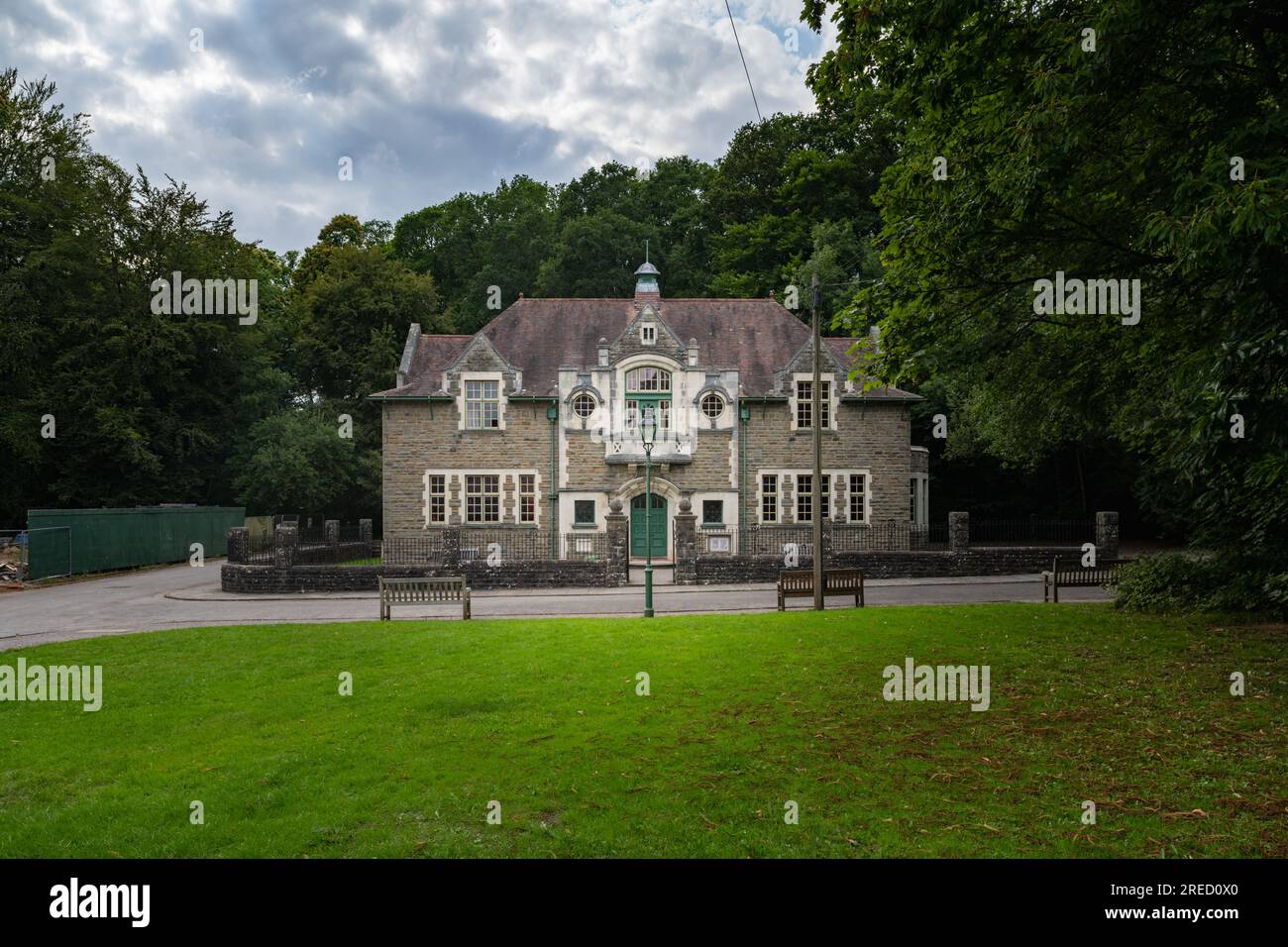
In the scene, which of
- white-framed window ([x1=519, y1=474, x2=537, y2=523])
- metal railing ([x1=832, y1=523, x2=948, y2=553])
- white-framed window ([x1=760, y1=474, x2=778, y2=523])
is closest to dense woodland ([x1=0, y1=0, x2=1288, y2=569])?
metal railing ([x1=832, y1=523, x2=948, y2=553])

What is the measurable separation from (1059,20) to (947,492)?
37.1 m

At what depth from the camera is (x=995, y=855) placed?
17.6 ft

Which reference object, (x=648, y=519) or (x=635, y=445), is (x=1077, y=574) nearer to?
(x=648, y=519)

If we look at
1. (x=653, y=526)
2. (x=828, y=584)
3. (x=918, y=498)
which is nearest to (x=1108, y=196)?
(x=828, y=584)

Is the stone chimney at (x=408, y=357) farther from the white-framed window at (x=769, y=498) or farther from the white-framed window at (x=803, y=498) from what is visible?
the white-framed window at (x=803, y=498)

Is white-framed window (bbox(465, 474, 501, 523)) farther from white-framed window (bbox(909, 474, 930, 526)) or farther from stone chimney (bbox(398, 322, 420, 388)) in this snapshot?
white-framed window (bbox(909, 474, 930, 526))

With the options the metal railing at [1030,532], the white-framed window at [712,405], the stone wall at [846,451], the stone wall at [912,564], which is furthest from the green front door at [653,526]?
the metal railing at [1030,532]

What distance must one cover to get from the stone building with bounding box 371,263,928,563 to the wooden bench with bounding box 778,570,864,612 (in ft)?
44.0

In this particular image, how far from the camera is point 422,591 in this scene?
1833cm

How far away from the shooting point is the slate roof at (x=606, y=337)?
34531 millimetres

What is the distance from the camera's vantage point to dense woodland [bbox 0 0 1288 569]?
8.85 metres

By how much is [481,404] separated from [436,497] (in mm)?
4043

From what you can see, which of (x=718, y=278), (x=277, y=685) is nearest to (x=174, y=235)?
(x=718, y=278)
